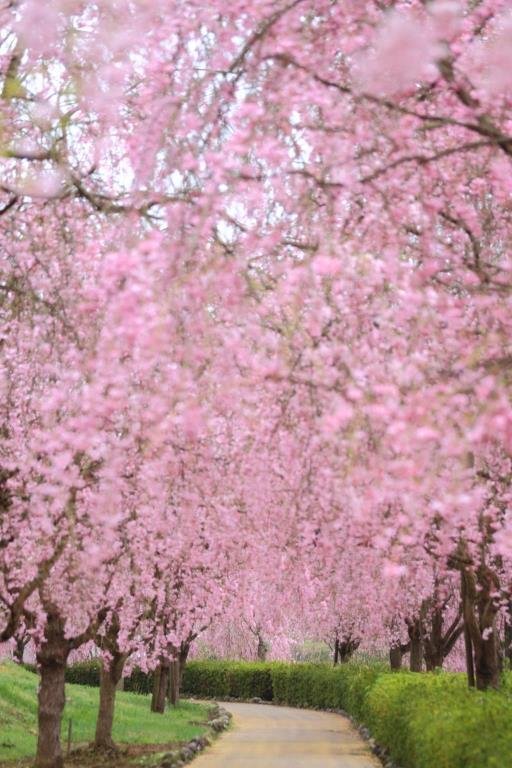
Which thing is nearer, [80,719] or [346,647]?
[80,719]

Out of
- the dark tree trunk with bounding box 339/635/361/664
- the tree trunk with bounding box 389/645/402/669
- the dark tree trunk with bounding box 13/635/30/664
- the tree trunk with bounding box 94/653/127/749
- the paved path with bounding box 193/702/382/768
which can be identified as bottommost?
the paved path with bounding box 193/702/382/768

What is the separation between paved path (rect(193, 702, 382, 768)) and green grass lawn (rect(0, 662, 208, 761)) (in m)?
1.31

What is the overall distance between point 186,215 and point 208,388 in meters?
1.98

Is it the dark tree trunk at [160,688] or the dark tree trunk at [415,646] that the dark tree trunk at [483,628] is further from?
the dark tree trunk at [160,688]

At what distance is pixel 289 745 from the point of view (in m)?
24.5

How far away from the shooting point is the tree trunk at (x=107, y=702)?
69.3ft

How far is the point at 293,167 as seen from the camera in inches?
311

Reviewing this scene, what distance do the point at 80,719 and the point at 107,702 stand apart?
244 inches

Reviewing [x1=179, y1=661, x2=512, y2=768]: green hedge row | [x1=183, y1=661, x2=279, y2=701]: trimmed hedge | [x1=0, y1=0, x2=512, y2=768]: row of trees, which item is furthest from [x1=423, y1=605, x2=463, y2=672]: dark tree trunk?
[x1=183, y1=661, x2=279, y2=701]: trimmed hedge

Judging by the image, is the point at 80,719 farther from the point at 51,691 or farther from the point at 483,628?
the point at 483,628

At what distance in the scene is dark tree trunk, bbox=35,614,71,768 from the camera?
16.5 meters

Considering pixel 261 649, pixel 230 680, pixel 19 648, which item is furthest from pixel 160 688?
pixel 261 649

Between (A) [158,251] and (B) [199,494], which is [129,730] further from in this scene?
(A) [158,251]

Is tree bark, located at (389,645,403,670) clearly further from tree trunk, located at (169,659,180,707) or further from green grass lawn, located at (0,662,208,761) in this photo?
tree trunk, located at (169,659,180,707)
